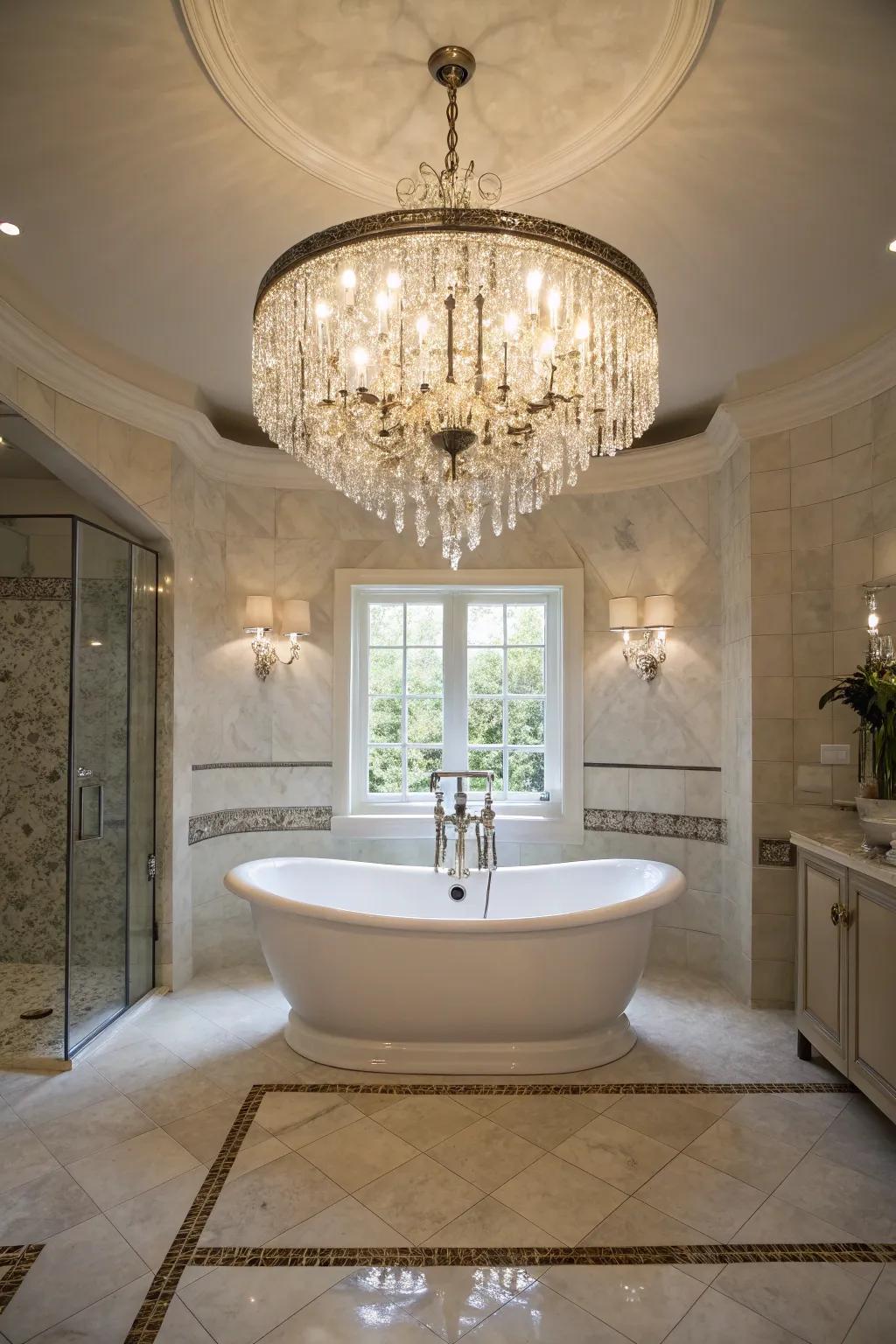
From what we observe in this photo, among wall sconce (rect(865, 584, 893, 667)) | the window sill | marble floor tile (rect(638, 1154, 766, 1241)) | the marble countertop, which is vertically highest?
wall sconce (rect(865, 584, 893, 667))

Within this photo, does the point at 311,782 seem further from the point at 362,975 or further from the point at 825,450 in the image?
the point at 825,450

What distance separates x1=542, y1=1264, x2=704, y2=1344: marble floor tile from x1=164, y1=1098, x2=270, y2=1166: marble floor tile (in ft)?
3.40

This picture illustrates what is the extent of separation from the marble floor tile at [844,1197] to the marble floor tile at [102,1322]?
5.41 ft

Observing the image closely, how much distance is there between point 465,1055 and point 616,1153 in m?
0.68

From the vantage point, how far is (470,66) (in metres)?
1.76

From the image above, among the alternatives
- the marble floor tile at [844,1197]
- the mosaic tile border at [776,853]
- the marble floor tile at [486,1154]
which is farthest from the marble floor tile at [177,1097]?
the mosaic tile border at [776,853]

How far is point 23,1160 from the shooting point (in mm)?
2281

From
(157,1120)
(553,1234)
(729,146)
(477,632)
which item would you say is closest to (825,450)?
(729,146)

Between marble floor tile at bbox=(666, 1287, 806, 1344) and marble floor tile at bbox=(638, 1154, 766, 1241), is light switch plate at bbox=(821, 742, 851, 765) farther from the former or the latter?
marble floor tile at bbox=(666, 1287, 806, 1344)

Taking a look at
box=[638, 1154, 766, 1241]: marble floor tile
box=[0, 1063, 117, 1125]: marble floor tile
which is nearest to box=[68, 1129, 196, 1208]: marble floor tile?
box=[0, 1063, 117, 1125]: marble floor tile

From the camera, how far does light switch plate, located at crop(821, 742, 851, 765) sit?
3.26 meters

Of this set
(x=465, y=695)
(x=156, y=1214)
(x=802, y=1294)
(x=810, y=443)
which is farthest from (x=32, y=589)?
(x=802, y=1294)

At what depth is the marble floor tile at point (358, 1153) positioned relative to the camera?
2221 mm

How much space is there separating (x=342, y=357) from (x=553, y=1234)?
2322mm
